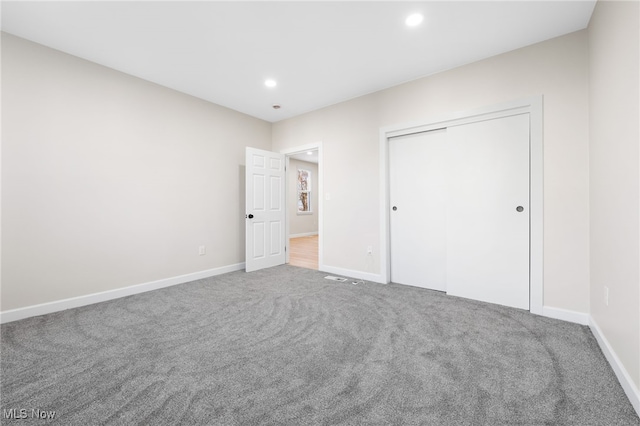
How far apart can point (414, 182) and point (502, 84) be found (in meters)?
1.32

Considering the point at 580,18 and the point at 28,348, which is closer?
the point at 28,348

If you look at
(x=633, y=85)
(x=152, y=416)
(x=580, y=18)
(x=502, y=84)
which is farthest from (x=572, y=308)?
(x=152, y=416)

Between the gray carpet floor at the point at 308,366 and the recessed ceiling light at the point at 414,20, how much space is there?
2.59 metres

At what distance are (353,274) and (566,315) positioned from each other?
7.47 feet

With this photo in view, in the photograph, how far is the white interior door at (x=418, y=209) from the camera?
3.23m

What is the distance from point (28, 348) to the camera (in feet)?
6.41

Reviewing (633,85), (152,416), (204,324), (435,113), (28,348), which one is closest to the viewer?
(152,416)

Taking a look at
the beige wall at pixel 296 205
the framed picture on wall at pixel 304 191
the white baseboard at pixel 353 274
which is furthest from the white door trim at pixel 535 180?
the framed picture on wall at pixel 304 191

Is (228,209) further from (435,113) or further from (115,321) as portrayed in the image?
(435,113)

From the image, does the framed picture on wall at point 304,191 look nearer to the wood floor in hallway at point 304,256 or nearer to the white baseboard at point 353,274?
the wood floor in hallway at point 304,256

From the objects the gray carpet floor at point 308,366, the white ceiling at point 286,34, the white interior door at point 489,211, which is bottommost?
the gray carpet floor at point 308,366

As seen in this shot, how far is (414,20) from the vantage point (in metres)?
2.27

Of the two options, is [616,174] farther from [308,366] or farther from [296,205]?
[296,205]

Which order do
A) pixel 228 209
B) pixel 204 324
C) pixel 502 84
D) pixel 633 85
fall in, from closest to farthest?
pixel 633 85 < pixel 204 324 < pixel 502 84 < pixel 228 209
